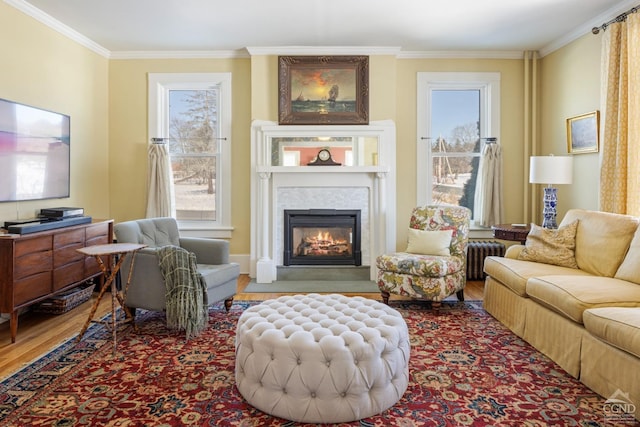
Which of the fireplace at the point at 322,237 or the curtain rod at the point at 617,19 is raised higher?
the curtain rod at the point at 617,19

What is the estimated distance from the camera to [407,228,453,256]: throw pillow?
410cm

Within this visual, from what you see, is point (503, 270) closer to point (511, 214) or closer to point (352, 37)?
point (511, 214)

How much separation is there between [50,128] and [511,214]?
17.6 feet

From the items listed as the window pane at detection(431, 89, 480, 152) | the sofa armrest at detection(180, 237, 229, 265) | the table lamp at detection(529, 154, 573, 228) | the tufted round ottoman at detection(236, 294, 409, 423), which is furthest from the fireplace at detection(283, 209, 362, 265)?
the tufted round ottoman at detection(236, 294, 409, 423)

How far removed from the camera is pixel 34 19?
3885 mm

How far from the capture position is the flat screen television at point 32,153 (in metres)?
3.43

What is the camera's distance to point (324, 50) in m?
5.02

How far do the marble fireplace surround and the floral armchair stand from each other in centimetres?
70

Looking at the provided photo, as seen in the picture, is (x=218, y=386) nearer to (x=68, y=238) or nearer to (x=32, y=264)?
(x=32, y=264)

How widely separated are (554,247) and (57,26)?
5236 mm

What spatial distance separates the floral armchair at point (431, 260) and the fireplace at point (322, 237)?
1.03 m

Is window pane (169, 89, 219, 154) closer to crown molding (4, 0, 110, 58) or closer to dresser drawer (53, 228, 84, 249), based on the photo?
crown molding (4, 0, 110, 58)

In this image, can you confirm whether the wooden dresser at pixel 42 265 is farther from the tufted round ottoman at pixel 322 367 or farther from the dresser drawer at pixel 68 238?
the tufted round ottoman at pixel 322 367

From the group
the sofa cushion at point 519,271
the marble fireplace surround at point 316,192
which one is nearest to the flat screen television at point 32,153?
the marble fireplace surround at point 316,192
